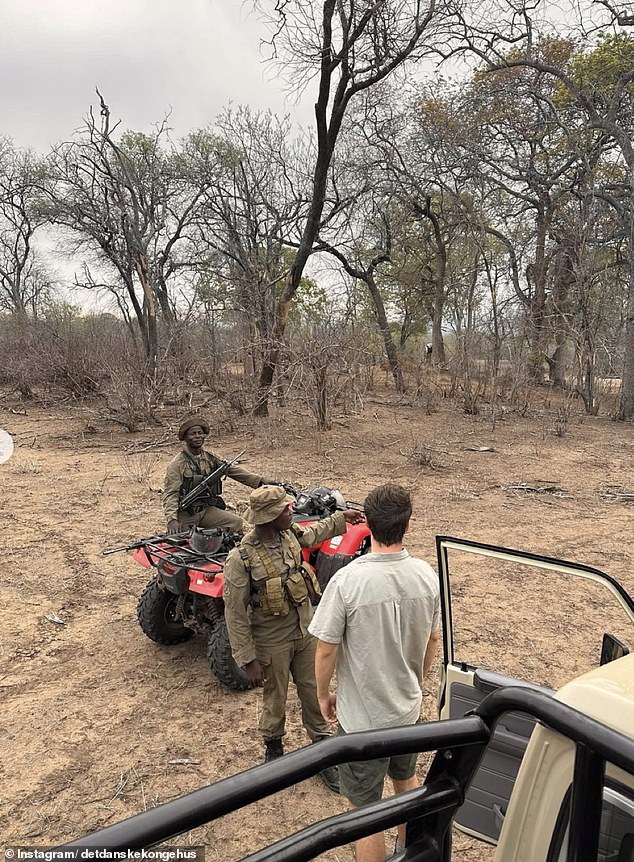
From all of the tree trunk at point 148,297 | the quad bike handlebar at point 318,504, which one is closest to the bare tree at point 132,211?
the tree trunk at point 148,297

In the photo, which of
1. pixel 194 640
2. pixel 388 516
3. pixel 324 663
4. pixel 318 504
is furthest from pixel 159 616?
pixel 388 516

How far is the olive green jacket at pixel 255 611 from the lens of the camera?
2.52m

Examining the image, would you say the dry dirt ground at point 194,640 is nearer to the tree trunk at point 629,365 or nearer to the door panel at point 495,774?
the door panel at point 495,774

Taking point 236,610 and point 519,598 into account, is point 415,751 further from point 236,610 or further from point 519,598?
point 519,598

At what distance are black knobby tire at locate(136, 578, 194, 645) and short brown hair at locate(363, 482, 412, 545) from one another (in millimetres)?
2205

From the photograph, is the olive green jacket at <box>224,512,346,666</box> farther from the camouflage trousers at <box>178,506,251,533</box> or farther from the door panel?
the camouflage trousers at <box>178,506,251,533</box>

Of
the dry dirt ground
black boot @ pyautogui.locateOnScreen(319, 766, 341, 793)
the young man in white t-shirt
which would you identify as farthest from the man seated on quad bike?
the young man in white t-shirt

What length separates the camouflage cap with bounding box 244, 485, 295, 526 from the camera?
256 cm

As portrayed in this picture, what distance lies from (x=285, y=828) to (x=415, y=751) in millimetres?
1847

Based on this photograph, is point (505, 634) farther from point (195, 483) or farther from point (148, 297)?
point (148, 297)

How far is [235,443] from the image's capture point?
34.7ft

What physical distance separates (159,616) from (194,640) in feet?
1.34

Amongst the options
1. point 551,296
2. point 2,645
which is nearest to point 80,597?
point 2,645

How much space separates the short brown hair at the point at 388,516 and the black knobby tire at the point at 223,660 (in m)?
1.60
